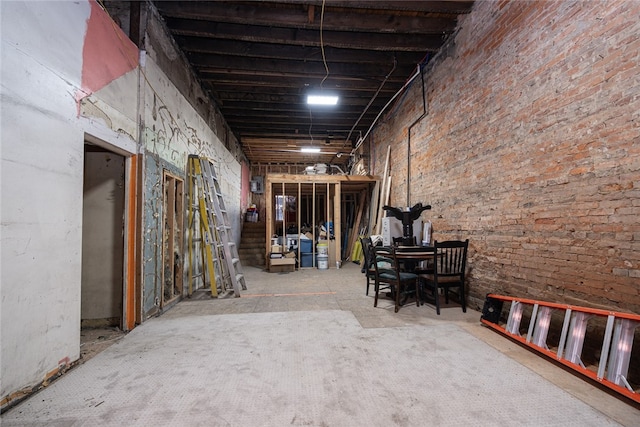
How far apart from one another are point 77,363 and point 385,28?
17.0ft

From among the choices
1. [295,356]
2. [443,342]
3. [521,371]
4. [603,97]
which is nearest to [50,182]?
[295,356]

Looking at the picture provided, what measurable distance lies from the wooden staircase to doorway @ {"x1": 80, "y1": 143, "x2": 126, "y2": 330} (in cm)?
468

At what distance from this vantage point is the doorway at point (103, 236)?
9.43 ft

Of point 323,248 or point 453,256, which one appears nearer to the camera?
point 453,256

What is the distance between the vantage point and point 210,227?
171 inches

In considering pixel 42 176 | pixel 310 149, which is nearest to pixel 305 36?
pixel 42 176

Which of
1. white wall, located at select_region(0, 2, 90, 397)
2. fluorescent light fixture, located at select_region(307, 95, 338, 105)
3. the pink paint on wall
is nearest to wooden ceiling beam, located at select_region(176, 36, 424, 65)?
fluorescent light fixture, located at select_region(307, 95, 338, 105)

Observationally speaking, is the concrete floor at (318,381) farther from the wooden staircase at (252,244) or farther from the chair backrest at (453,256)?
the wooden staircase at (252,244)

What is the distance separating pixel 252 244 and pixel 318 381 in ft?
22.6

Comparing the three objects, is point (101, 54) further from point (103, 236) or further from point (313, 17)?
point (313, 17)

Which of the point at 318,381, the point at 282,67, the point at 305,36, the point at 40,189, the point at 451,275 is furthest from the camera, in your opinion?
the point at 282,67

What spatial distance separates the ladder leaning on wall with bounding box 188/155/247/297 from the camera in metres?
4.23

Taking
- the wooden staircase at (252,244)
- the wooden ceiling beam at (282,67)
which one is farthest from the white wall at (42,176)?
the wooden staircase at (252,244)

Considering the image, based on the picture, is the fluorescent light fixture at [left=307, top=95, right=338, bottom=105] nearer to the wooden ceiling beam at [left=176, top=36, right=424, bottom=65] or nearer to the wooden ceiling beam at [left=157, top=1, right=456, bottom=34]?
the wooden ceiling beam at [left=176, top=36, right=424, bottom=65]
